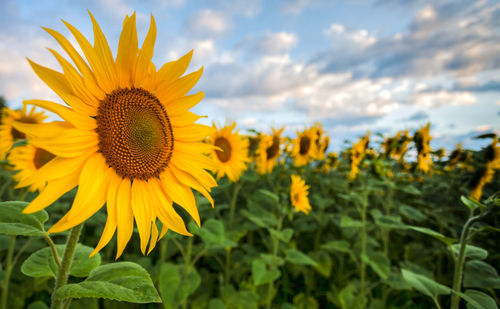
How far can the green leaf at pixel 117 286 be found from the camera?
3.40 ft

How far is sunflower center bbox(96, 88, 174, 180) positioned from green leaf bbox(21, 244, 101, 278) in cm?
47

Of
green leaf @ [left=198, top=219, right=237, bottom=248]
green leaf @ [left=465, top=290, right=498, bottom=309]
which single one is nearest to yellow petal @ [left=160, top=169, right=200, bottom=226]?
green leaf @ [left=198, top=219, right=237, bottom=248]

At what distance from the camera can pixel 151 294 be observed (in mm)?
1102

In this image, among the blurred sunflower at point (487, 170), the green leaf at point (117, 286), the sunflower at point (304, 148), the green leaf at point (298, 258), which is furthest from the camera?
the sunflower at point (304, 148)

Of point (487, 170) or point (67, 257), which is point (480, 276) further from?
point (487, 170)

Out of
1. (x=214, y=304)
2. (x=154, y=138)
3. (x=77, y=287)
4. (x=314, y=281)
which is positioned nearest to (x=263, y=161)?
(x=314, y=281)

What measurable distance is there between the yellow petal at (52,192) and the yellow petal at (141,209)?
23cm

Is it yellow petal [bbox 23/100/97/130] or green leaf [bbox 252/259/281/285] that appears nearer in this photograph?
yellow petal [bbox 23/100/97/130]

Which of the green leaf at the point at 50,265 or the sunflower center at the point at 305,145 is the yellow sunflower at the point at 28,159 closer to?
the green leaf at the point at 50,265

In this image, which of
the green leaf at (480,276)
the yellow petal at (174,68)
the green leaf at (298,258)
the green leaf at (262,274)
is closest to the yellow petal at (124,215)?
the yellow petal at (174,68)

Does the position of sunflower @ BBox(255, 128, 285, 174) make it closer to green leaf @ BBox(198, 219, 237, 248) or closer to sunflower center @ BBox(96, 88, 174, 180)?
green leaf @ BBox(198, 219, 237, 248)

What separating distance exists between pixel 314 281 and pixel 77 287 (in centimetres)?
352

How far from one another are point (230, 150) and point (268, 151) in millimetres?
1154

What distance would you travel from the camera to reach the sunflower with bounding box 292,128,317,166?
546 centimetres
